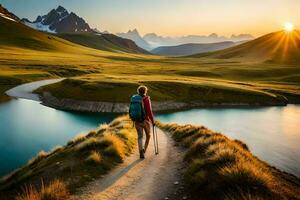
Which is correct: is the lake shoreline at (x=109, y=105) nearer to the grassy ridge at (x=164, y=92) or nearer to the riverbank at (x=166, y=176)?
the grassy ridge at (x=164, y=92)

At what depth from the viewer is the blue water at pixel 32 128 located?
41.8 meters

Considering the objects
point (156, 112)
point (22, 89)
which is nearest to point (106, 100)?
point (156, 112)

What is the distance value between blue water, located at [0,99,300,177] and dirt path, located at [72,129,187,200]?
2263 centimetres

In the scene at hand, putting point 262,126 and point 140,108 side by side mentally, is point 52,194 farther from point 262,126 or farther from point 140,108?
point 262,126

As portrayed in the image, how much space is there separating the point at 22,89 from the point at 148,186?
99798 millimetres

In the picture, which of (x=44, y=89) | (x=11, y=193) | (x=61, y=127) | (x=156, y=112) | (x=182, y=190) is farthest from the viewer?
(x=44, y=89)

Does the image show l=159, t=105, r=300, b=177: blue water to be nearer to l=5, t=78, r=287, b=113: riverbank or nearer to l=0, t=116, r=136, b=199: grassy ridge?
l=5, t=78, r=287, b=113: riverbank

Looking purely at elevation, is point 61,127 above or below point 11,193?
below

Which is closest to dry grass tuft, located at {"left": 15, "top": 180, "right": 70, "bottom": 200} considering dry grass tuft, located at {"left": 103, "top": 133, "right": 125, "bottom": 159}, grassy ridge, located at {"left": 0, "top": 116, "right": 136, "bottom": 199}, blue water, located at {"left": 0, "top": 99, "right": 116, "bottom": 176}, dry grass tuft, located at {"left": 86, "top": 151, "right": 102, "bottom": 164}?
grassy ridge, located at {"left": 0, "top": 116, "right": 136, "bottom": 199}

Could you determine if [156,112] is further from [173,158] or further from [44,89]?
[173,158]

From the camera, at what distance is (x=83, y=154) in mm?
20156

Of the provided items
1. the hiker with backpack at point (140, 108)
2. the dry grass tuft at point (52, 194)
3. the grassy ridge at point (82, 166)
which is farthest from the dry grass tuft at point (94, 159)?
the dry grass tuft at point (52, 194)

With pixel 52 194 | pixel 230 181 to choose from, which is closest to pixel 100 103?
pixel 52 194

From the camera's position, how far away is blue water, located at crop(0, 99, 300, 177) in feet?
141
